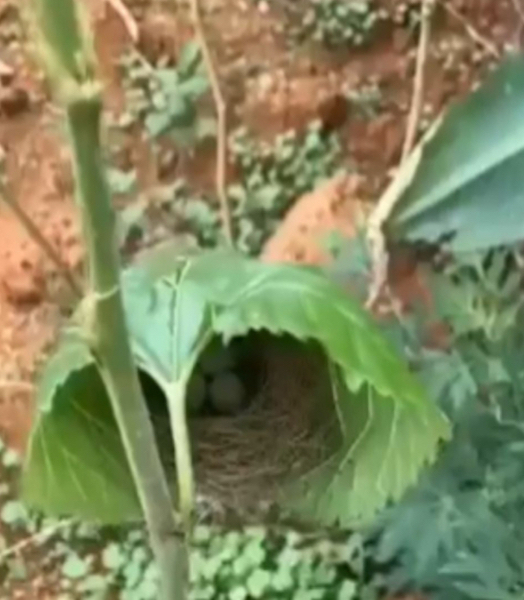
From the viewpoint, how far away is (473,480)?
148cm

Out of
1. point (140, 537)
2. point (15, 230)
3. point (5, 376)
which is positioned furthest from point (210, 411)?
point (15, 230)

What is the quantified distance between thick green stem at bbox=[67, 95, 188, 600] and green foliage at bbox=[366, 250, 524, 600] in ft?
1.54

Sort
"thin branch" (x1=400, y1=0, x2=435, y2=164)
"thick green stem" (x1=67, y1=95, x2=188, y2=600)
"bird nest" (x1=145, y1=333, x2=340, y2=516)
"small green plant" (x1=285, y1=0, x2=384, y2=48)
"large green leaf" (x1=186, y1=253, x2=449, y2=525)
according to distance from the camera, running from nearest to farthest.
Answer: "thick green stem" (x1=67, y1=95, x2=188, y2=600), "large green leaf" (x1=186, y1=253, x2=449, y2=525), "bird nest" (x1=145, y1=333, x2=340, y2=516), "thin branch" (x1=400, y1=0, x2=435, y2=164), "small green plant" (x1=285, y1=0, x2=384, y2=48)

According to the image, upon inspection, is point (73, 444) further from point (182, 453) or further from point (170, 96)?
point (170, 96)

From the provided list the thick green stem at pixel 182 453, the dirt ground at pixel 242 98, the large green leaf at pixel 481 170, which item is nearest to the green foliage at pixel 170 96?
the dirt ground at pixel 242 98

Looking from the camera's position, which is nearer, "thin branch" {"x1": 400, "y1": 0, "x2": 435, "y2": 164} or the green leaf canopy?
the green leaf canopy

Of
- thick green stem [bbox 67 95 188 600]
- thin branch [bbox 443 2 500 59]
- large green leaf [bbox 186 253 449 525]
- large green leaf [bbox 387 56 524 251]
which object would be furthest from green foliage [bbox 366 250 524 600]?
thin branch [bbox 443 2 500 59]

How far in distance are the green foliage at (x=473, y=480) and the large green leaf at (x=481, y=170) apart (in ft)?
0.35

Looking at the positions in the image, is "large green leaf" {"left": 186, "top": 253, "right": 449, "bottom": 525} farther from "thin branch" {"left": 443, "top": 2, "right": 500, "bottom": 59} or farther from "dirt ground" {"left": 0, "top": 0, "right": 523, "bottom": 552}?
"thin branch" {"left": 443, "top": 2, "right": 500, "bottom": 59}

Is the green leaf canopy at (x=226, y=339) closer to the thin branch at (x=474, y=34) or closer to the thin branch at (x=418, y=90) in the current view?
the thin branch at (x=418, y=90)

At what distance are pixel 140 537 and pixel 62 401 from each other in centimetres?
70

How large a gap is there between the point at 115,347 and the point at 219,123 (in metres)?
1.05

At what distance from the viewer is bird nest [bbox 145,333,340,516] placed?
3.91ft

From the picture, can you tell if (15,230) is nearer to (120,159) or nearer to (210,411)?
(120,159)
